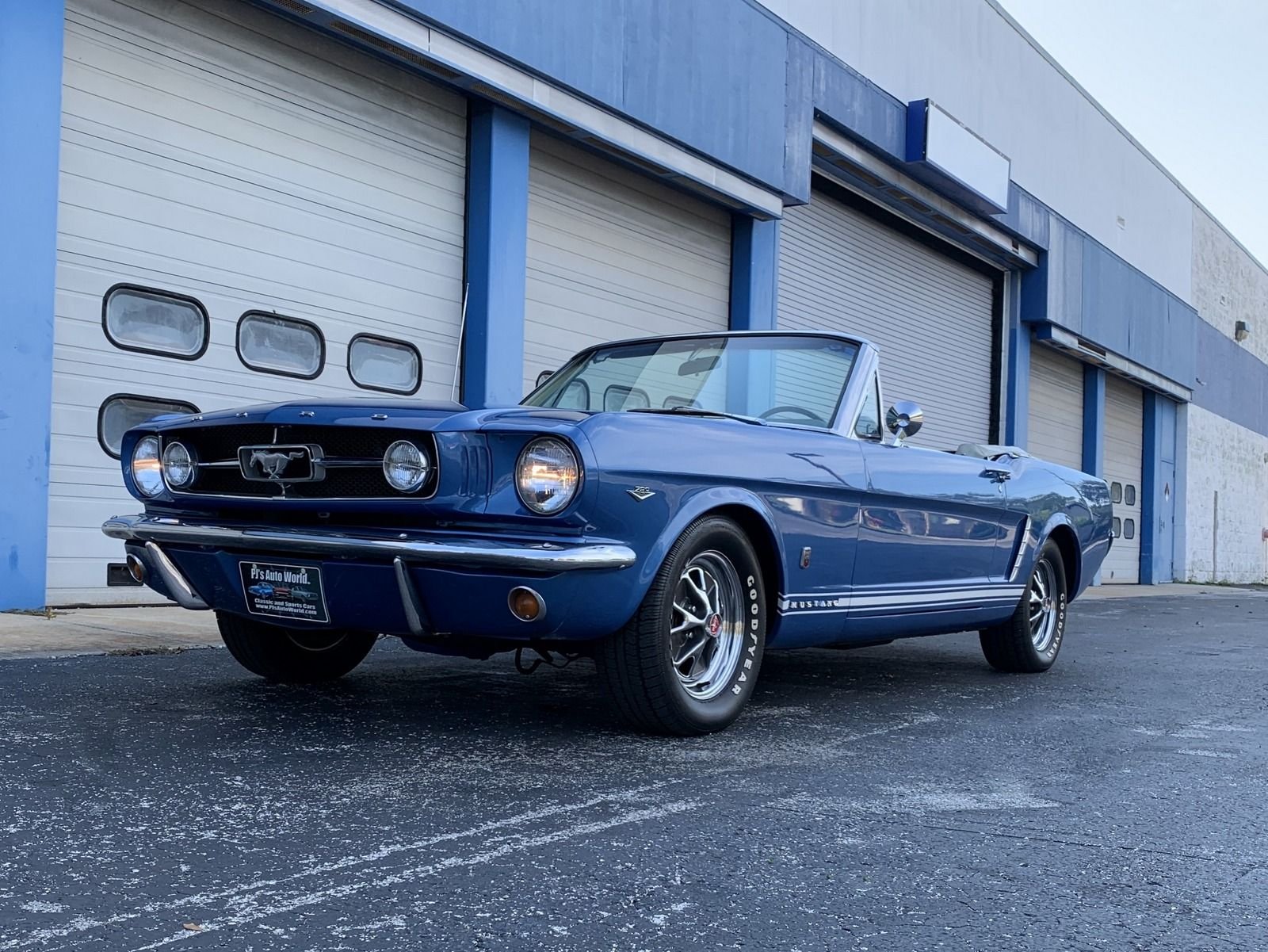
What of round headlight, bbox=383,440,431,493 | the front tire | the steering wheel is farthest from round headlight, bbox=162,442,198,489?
the steering wheel

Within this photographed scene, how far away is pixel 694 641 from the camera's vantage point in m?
4.05

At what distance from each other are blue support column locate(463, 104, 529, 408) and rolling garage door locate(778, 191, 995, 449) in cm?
452

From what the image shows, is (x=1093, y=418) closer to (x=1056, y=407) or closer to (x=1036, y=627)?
(x=1056, y=407)

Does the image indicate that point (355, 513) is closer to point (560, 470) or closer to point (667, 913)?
point (560, 470)

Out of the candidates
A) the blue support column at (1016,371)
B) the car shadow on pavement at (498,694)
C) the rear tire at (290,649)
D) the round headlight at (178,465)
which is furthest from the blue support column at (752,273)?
the round headlight at (178,465)

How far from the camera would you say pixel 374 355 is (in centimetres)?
958

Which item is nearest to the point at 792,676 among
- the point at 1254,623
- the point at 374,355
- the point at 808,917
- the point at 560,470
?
the point at 560,470

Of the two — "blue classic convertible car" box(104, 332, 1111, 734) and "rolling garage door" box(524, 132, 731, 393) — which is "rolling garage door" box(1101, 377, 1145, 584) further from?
"blue classic convertible car" box(104, 332, 1111, 734)

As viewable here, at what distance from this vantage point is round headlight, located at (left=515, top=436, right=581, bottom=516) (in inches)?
139

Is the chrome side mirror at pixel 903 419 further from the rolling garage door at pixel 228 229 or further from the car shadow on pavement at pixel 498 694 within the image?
the rolling garage door at pixel 228 229

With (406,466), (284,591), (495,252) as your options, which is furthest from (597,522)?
(495,252)

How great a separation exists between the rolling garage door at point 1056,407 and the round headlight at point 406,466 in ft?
59.8

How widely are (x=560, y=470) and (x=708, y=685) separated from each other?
3.16 feet

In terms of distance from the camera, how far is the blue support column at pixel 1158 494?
25734mm
